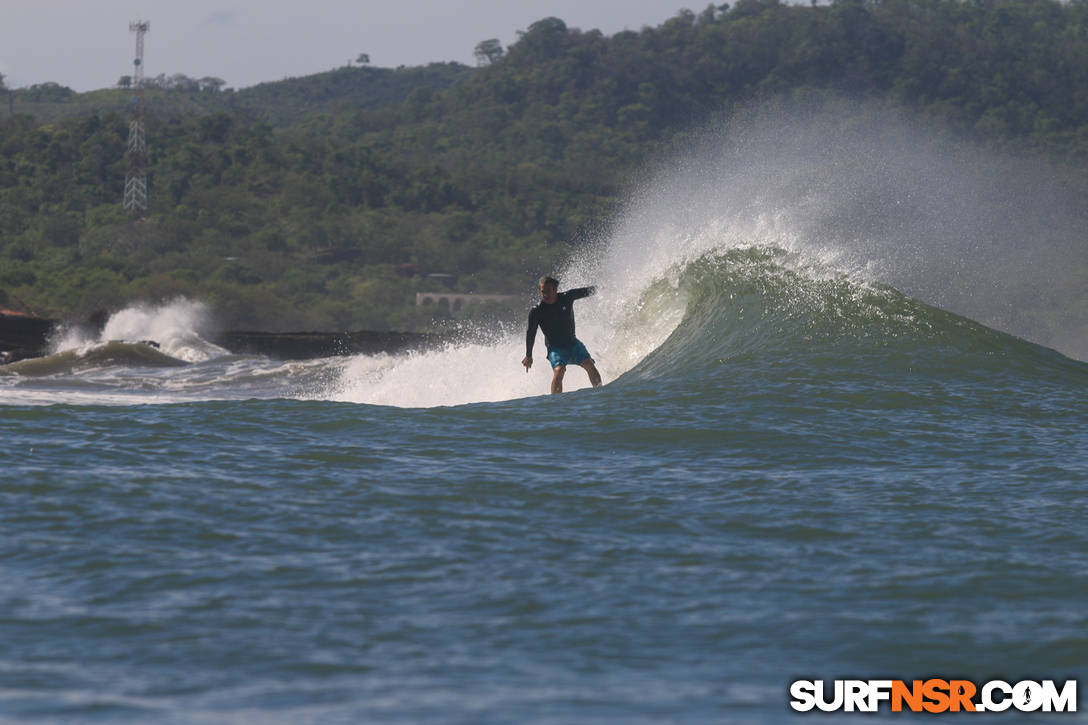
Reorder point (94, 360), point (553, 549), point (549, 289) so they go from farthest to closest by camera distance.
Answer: point (94, 360) < point (549, 289) < point (553, 549)

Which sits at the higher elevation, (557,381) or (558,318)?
(558,318)

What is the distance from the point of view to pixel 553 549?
6.66m

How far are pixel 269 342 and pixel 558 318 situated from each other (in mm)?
46468

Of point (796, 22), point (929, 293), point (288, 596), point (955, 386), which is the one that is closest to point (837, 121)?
point (796, 22)

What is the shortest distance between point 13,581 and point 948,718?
4.17 m

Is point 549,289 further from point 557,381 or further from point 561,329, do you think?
point 557,381

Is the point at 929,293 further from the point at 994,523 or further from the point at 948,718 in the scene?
the point at 948,718

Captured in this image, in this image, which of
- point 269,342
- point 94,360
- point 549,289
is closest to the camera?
point 549,289

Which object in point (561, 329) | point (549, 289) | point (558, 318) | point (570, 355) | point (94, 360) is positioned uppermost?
point (549, 289)

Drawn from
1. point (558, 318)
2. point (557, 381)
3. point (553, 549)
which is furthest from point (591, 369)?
point (553, 549)

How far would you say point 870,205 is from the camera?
2664 centimetres

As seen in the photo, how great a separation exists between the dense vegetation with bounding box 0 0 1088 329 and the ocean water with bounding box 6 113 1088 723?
255 feet
